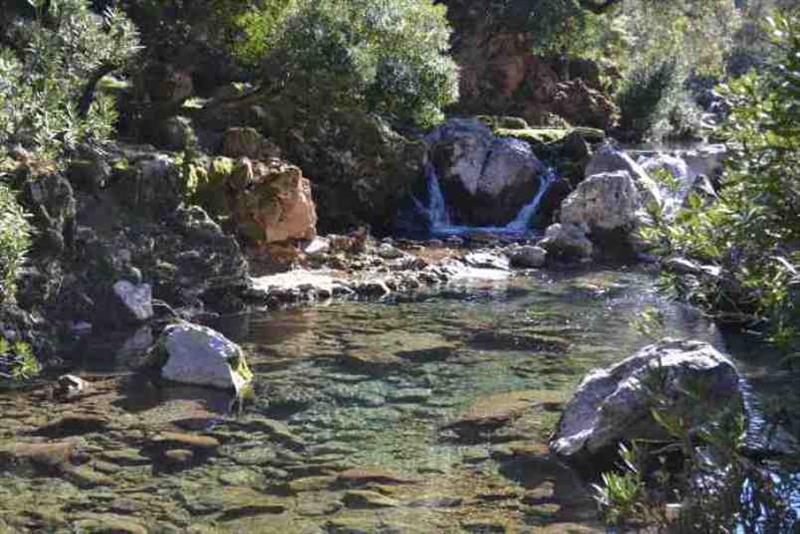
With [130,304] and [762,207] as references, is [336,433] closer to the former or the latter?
[130,304]

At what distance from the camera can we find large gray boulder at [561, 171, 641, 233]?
80.3ft

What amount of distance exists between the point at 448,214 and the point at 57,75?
54.0 feet

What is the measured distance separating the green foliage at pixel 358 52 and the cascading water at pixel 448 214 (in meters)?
4.21

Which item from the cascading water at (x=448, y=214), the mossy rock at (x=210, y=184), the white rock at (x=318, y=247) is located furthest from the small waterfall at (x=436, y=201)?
the mossy rock at (x=210, y=184)

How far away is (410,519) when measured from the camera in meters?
9.05

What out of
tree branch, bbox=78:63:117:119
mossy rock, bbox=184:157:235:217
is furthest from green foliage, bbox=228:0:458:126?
tree branch, bbox=78:63:117:119

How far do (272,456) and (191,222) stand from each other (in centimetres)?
846

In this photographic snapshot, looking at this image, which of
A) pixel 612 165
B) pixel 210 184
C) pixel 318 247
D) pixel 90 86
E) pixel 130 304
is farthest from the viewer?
pixel 612 165

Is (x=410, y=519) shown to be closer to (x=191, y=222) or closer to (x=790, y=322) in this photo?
(x=790, y=322)

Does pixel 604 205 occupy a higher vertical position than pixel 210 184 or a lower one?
lower

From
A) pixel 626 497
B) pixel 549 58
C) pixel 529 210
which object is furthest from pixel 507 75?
pixel 626 497

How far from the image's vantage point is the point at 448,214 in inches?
1103

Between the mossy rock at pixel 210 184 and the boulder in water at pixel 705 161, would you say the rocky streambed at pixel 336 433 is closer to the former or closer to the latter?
the mossy rock at pixel 210 184

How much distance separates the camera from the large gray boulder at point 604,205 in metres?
24.5
